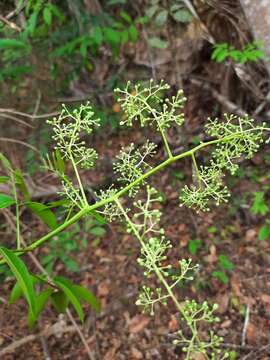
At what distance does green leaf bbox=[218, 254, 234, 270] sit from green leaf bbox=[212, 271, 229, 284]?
0.05 meters

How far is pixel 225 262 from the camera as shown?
2.91m

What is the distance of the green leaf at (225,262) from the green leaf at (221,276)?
53mm

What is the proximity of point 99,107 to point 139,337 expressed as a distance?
2.12m

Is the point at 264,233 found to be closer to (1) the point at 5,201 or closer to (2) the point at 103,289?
(2) the point at 103,289

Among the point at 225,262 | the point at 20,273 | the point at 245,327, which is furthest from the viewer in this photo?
the point at 225,262

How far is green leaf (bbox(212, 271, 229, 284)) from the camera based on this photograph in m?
2.80

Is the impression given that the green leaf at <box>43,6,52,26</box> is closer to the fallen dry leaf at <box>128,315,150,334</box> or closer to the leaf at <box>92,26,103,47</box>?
the leaf at <box>92,26,103,47</box>

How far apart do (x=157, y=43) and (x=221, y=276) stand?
2.12 m

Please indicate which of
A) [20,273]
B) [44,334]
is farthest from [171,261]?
[20,273]

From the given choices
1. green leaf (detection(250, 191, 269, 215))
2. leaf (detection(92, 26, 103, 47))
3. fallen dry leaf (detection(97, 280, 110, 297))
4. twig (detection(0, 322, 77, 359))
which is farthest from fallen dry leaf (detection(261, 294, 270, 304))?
leaf (detection(92, 26, 103, 47))

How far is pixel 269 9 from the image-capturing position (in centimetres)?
254

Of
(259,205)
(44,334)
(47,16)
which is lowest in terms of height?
(44,334)

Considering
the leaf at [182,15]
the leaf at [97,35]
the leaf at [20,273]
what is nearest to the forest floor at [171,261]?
the leaf at [182,15]

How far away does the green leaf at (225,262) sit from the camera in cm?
288
